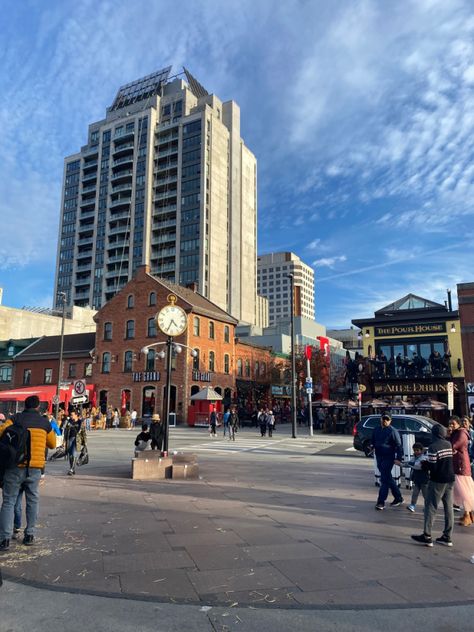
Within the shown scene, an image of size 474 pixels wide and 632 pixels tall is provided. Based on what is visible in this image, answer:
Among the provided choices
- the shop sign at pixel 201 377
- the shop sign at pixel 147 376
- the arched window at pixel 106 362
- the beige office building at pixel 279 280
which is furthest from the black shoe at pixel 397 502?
the beige office building at pixel 279 280

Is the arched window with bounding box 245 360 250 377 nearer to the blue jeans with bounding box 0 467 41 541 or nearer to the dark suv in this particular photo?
the dark suv

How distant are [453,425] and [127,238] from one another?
88.5 meters

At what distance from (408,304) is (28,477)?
3602 cm

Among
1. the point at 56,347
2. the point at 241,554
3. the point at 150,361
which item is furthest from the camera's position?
the point at 56,347

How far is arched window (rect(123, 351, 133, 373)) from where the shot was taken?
4353 centimetres

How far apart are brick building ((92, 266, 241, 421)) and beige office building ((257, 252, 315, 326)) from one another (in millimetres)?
135498

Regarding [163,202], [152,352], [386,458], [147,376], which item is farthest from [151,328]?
[163,202]

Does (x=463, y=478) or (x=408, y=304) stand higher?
(x=408, y=304)

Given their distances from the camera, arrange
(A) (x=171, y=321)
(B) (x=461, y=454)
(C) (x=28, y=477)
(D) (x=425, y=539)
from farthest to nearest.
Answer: (A) (x=171, y=321)
(B) (x=461, y=454)
(D) (x=425, y=539)
(C) (x=28, y=477)

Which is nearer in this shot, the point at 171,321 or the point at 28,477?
the point at 28,477

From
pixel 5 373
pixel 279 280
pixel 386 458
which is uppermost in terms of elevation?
pixel 279 280

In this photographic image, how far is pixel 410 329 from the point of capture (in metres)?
36.5

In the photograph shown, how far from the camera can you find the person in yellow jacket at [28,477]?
19.8 feet

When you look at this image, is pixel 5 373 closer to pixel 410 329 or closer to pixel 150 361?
pixel 150 361
